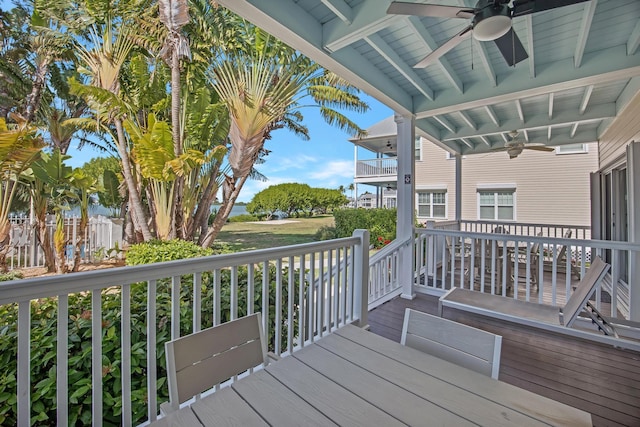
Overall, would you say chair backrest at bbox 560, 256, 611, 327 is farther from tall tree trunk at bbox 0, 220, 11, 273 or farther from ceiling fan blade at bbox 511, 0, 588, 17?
tall tree trunk at bbox 0, 220, 11, 273

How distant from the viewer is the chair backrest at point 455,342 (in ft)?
4.26

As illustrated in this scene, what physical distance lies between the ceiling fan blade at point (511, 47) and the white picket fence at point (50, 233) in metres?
8.80

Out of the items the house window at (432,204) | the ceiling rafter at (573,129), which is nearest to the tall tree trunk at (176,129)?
the ceiling rafter at (573,129)

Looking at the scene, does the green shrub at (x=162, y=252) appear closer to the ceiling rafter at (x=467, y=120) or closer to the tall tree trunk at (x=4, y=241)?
the tall tree trunk at (x=4, y=241)

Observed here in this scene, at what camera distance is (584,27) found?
8.46ft

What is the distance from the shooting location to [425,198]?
1222cm

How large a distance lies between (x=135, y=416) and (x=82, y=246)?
790 cm

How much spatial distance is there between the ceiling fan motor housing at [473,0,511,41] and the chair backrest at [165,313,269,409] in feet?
7.82

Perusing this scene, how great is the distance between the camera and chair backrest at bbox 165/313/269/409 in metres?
1.16

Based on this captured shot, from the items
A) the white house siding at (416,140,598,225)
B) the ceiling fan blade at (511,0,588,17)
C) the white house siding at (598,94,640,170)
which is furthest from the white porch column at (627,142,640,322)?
the white house siding at (416,140,598,225)

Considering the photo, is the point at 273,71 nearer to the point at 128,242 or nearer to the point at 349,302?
the point at 349,302

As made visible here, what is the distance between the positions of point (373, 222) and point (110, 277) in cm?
1041

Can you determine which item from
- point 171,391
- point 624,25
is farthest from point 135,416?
point 624,25

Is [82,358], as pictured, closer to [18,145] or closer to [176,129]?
[18,145]
